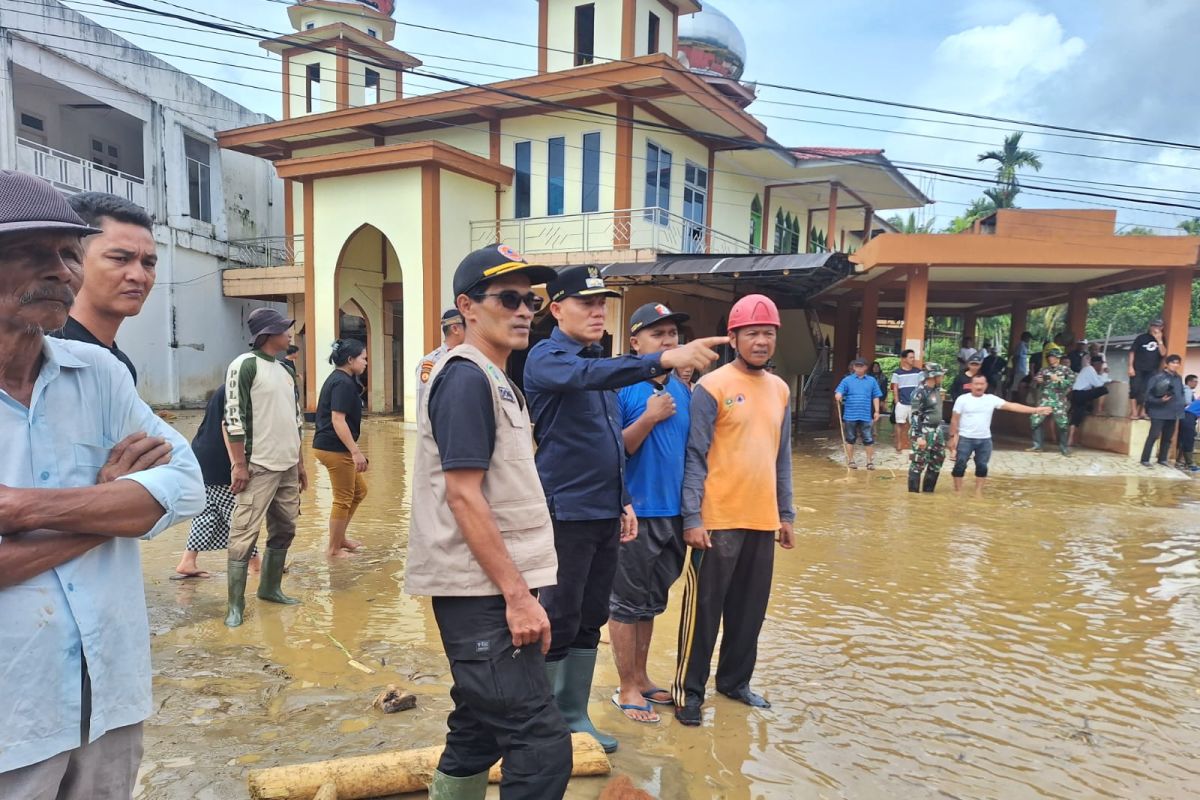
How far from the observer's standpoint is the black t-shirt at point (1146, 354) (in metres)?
12.1

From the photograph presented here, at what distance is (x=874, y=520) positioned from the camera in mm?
7824

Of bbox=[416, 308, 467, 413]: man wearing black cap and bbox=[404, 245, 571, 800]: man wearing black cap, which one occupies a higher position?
bbox=[416, 308, 467, 413]: man wearing black cap

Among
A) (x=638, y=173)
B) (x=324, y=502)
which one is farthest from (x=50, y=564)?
(x=638, y=173)

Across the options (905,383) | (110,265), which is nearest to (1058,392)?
(905,383)

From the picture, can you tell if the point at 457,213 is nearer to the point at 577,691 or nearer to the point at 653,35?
the point at 653,35

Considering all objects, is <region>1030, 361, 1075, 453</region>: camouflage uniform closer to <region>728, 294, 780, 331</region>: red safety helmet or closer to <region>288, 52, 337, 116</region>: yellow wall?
<region>728, 294, 780, 331</region>: red safety helmet

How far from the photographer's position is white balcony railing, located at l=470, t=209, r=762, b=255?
15.5m

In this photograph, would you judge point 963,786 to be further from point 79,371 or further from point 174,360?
point 174,360

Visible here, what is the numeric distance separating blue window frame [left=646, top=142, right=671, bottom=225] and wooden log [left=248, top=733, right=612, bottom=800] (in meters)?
14.4

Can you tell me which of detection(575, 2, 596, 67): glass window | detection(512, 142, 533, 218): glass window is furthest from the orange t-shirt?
detection(575, 2, 596, 67): glass window

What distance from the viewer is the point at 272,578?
4.62 m

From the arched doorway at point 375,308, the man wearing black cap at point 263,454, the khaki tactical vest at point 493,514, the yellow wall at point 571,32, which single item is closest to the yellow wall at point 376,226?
the arched doorway at point 375,308

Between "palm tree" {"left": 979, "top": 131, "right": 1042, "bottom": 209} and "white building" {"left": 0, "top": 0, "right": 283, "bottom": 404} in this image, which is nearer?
"white building" {"left": 0, "top": 0, "right": 283, "bottom": 404}

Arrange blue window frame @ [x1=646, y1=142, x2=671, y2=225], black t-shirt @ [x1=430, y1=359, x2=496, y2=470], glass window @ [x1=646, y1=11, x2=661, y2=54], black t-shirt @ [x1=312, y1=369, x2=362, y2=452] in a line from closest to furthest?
black t-shirt @ [x1=430, y1=359, x2=496, y2=470]
black t-shirt @ [x1=312, y1=369, x2=362, y2=452]
blue window frame @ [x1=646, y1=142, x2=671, y2=225]
glass window @ [x1=646, y1=11, x2=661, y2=54]
